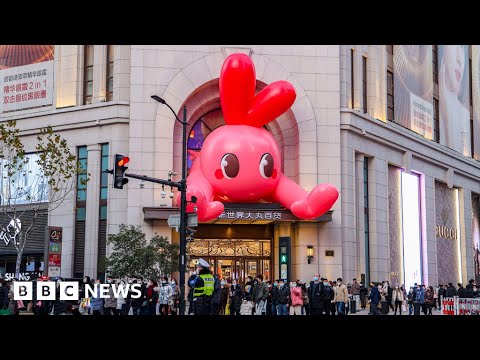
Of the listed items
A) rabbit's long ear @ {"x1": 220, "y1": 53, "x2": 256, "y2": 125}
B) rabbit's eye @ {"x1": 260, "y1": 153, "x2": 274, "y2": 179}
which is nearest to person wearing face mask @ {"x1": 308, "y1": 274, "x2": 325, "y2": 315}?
rabbit's eye @ {"x1": 260, "y1": 153, "x2": 274, "y2": 179}

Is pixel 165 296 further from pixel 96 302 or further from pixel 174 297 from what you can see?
pixel 96 302

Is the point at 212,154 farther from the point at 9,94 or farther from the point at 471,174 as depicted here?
the point at 471,174

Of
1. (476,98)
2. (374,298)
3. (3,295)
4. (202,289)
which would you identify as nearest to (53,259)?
(3,295)

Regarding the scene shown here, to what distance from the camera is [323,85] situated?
123 ft

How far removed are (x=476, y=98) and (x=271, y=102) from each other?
100ft

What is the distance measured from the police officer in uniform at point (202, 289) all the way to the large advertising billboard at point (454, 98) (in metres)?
34.2

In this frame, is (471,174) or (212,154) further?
(471,174)

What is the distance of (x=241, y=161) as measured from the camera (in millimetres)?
32406

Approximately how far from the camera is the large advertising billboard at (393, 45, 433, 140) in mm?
44969

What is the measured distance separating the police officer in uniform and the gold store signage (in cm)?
3145

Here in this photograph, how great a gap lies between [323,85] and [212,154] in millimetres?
8049

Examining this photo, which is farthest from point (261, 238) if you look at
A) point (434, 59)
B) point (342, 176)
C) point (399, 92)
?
point (434, 59)

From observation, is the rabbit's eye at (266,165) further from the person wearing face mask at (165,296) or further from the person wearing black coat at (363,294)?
the person wearing black coat at (363,294)

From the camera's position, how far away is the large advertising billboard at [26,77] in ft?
130
